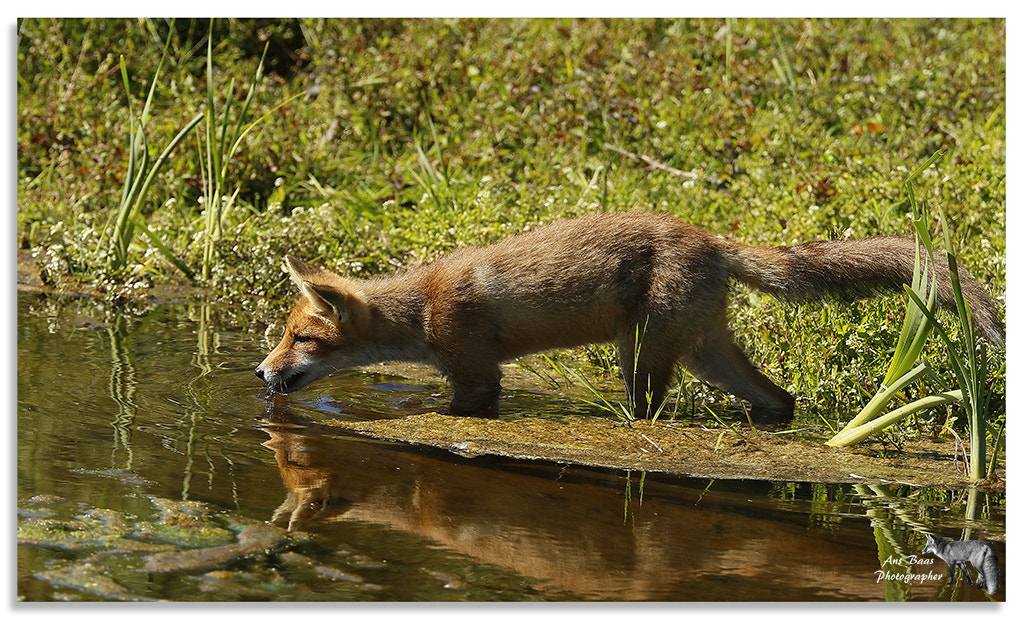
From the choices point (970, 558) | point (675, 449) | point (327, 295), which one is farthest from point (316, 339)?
point (970, 558)

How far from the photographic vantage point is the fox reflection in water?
390 cm

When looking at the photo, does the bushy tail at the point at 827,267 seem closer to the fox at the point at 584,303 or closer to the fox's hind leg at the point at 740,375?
the fox at the point at 584,303

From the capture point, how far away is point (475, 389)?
648 cm

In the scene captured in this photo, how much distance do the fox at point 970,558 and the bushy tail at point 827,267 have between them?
7.20ft

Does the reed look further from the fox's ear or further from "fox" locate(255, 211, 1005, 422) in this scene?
"fox" locate(255, 211, 1005, 422)

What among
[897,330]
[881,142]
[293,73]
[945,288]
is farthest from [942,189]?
[293,73]

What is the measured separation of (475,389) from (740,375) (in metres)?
1.65

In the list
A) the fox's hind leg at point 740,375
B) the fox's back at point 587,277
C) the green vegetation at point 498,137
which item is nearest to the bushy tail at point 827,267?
the fox's back at point 587,277

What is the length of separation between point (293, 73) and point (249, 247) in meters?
4.78

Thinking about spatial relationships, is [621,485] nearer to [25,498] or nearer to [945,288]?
[945,288]

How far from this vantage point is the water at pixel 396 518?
12.4 ft

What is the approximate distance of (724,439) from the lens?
19.1ft

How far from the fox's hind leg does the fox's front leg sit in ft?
3.89

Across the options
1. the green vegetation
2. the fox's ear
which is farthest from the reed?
the fox's ear
